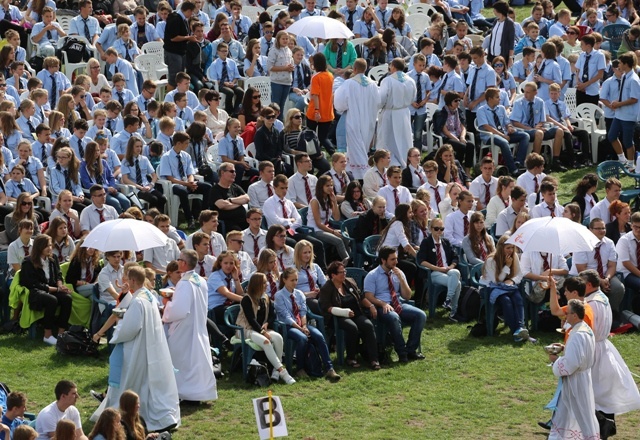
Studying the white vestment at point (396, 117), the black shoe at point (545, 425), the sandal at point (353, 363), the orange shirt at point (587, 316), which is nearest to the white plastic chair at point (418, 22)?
the white vestment at point (396, 117)

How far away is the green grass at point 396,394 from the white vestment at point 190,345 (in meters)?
0.20

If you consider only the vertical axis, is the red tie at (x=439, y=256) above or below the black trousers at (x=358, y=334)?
above

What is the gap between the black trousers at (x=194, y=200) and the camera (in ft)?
62.6

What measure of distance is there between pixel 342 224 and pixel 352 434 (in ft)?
15.1

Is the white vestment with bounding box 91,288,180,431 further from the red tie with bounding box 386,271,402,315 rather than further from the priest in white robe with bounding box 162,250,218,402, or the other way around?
the red tie with bounding box 386,271,402,315

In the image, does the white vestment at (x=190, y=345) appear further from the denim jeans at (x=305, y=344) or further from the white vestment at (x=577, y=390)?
the white vestment at (x=577, y=390)

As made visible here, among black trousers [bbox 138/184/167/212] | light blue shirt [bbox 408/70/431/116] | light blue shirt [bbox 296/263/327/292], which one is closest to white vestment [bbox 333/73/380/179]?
light blue shirt [bbox 408/70/431/116]

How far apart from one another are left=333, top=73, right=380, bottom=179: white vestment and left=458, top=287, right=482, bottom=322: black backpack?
4044 mm

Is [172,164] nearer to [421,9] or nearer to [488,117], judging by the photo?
[488,117]

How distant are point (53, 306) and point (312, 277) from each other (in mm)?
2696

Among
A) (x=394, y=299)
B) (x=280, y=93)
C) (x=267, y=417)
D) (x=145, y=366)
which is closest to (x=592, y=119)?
(x=280, y=93)

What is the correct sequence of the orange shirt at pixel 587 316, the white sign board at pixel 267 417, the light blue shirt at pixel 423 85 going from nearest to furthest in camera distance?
the white sign board at pixel 267 417 → the orange shirt at pixel 587 316 → the light blue shirt at pixel 423 85

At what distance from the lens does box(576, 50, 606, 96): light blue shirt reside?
23656 mm

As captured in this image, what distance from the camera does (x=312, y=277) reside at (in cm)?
1628
